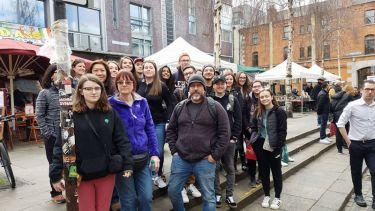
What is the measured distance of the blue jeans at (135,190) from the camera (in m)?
3.03

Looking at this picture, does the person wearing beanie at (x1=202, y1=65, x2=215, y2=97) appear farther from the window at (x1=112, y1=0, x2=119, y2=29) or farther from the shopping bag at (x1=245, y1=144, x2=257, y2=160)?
the window at (x1=112, y1=0, x2=119, y2=29)

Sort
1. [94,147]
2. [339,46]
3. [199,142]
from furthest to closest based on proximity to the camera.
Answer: [339,46] → [199,142] → [94,147]

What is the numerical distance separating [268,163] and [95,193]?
2.80 metres

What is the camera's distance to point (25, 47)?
768 centimetres

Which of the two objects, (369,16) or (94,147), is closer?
(94,147)

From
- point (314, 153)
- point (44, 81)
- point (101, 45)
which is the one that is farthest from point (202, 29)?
point (44, 81)

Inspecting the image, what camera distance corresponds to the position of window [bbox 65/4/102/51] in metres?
14.7

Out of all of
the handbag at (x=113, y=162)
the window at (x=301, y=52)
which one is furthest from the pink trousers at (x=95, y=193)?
the window at (x=301, y=52)

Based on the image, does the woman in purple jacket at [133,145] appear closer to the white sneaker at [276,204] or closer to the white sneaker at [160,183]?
the white sneaker at [160,183]

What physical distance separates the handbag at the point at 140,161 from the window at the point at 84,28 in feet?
43.0

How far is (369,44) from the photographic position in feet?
115

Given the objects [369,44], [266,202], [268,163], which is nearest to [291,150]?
[266,202]

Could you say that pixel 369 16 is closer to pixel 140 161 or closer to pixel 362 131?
pixel 362 131

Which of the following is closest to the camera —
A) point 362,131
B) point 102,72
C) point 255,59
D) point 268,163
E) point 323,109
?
point 102,72
